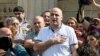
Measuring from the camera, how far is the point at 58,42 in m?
7.94

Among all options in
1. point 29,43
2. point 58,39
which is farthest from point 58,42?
point 29,43

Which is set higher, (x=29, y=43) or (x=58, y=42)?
(x=58, y=42)

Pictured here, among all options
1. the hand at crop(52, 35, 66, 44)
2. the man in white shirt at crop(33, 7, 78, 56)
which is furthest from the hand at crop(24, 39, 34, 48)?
the hand at crop(52, 35, 66, 44)

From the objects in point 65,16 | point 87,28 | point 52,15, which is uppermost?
point 52,15

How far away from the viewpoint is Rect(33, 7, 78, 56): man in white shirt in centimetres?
800

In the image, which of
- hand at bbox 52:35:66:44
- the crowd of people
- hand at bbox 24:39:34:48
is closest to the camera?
the crowd of people

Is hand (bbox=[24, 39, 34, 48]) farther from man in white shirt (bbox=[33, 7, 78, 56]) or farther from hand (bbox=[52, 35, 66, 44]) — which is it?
hand (bbox=[52, 35, 66, 44])

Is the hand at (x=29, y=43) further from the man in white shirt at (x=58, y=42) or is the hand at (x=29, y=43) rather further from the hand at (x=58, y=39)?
the hand at (x=58, y=39)

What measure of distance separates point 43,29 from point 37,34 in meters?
0.65

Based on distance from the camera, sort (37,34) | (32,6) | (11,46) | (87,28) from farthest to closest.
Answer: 1. (32,6)
2. (87,28)
3. (37,34)
4. (11,46)

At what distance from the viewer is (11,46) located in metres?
7.16

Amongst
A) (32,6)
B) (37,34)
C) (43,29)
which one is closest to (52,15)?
(43,29)

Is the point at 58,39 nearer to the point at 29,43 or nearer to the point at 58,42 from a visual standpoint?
the point at 58,42

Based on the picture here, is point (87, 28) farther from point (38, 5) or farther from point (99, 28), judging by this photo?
point (38, 5)
